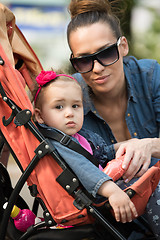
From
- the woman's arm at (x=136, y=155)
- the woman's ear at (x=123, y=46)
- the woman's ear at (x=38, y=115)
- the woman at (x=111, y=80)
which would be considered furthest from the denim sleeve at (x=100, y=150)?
the woman's ear at (x=123, y=46)

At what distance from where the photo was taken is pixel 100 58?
95.4 inches

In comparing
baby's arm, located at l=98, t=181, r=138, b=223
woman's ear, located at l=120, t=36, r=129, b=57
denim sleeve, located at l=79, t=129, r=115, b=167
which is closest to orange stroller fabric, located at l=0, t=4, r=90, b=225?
baby's arm, located at l=98, t=181, r=138, b=223

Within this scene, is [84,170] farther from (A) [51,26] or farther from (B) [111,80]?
(A) [51,26]

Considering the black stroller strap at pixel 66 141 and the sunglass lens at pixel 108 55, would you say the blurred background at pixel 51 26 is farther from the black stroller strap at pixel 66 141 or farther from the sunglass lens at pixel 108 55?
the black stroller strap at pixel 66 141

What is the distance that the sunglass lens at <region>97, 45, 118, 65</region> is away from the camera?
2.42m

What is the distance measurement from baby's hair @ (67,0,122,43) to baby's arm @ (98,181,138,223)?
1181 millimetres

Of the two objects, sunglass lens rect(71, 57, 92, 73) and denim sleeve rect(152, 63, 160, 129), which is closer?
sunglass lens rect(71, 57, 92, 73)

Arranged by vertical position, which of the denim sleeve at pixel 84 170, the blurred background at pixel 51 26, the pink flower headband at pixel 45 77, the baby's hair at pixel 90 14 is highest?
the baby's hair at pixel 90 14

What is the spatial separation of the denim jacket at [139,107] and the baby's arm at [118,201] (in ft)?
2.81

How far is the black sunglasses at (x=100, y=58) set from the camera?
2.41m

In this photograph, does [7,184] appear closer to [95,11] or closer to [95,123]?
[95,123]

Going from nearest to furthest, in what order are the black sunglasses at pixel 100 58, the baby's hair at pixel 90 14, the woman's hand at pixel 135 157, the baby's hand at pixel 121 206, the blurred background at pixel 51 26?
the baby's hand at pixel 121 206 → the woman's hand at pixel 135 157 → the black sunglasses at pixel 100 58 → the baby's hair at pixel 90 14 → the blurred background at pixel 51 26

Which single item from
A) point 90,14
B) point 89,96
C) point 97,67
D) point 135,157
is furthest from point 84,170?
point 90,14

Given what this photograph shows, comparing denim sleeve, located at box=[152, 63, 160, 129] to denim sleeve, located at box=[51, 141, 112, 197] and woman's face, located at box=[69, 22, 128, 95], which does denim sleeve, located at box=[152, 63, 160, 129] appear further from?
denim sleeve, located at box=[51, 141, 112, 197]
